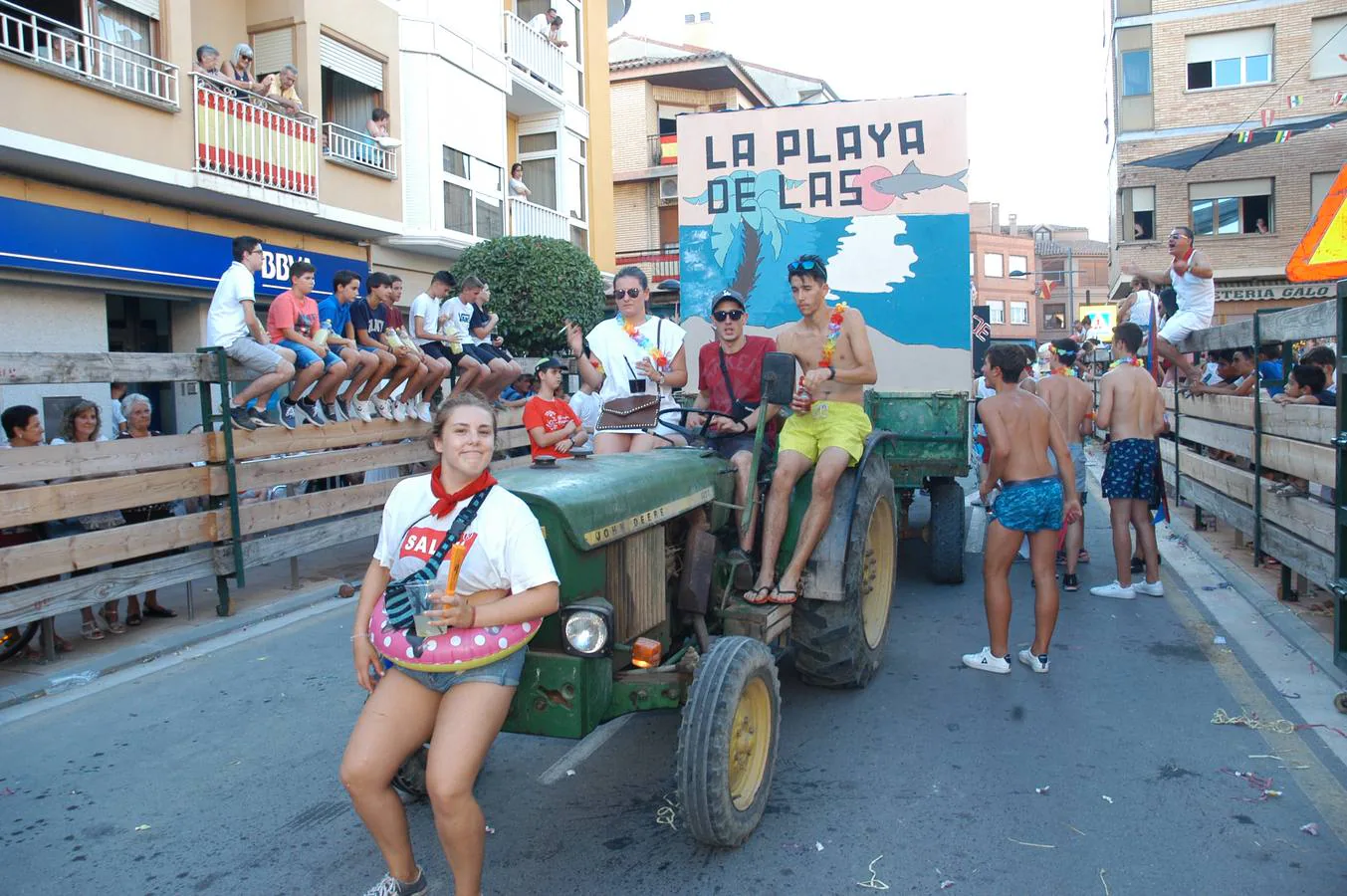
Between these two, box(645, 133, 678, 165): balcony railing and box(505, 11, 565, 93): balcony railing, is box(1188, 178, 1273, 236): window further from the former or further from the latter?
box(505, 11, 565, 93): balcony railing

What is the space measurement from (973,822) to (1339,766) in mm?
1698

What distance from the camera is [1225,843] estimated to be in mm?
3629

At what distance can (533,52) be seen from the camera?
832 inches

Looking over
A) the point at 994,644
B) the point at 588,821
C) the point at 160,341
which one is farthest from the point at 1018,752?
the point at 160,341

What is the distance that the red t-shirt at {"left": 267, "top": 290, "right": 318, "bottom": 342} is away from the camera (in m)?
8.19

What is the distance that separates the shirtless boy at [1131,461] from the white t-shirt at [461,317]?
6.38m

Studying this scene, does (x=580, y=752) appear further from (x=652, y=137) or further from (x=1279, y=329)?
(x=652, y=137)

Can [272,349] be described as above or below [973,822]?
above

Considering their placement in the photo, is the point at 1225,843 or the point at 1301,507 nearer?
the point at 1225,843

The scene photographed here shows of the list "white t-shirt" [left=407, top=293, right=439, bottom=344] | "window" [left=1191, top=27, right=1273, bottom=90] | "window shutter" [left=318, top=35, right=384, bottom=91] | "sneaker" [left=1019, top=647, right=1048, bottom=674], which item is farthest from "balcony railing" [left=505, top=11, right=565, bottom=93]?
"window" [left=1191, top=27, right=1273, bottom=90]

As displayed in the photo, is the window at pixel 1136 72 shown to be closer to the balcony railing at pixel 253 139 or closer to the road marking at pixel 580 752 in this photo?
the balcony railing at pixel 253 139

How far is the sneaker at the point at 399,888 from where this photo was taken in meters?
3.12

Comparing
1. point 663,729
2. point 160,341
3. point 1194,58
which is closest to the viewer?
point 663,729

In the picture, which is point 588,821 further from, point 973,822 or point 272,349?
point 272,349
